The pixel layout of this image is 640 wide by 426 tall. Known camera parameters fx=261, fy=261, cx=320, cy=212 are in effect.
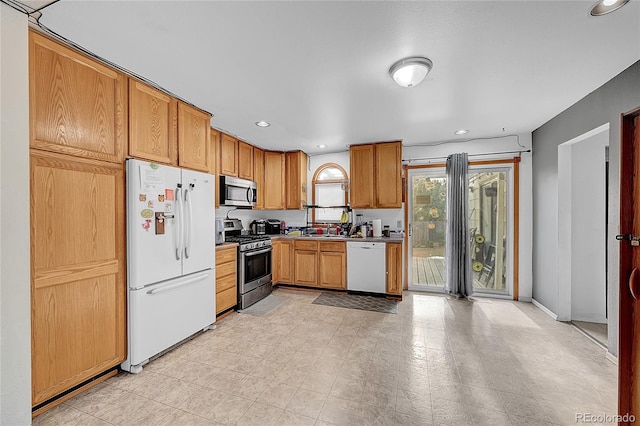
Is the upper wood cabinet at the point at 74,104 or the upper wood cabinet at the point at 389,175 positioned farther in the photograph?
the upper wood cabinet at the point at 389,175

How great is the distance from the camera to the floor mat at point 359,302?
11.8 ft

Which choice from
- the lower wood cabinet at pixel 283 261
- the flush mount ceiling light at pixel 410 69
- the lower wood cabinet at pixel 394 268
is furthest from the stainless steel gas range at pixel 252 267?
the flush mount ceiling light at pixel 410 69

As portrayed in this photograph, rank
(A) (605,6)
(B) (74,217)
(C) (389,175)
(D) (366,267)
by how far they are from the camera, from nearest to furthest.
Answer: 1. (A) (605,6)
2. (B) (74,217)
3. (D) (366,267)
4. (C) (389,175)

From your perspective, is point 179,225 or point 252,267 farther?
point 252,267

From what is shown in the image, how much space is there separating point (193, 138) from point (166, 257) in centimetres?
131

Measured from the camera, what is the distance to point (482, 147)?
13.5 ft

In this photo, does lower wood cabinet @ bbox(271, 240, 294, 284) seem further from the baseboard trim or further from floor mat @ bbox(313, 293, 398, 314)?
the baseboard trim

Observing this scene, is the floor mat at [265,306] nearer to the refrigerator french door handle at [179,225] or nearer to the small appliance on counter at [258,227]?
the small appliance on counter at [258,227]

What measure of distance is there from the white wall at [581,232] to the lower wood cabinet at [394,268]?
6.10ft

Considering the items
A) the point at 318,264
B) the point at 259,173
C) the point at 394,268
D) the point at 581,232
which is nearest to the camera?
the point at 581,232

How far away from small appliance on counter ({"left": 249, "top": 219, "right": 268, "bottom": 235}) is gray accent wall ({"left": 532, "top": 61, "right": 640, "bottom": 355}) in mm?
4301

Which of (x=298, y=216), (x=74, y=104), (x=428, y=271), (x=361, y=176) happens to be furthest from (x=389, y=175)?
(x=74, y=104)

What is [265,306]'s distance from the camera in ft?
12.1

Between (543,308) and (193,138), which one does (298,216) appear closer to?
Result: (193,138)
